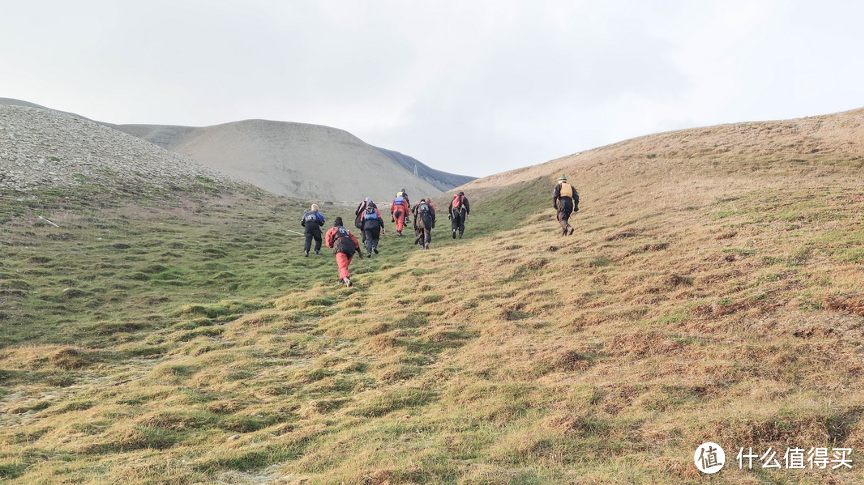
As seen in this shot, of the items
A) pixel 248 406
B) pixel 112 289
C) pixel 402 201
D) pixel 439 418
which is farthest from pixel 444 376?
pixel 402 201

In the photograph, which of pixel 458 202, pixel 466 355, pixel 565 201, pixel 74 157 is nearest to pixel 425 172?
pixel 74 157

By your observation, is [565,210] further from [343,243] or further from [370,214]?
[343,243]

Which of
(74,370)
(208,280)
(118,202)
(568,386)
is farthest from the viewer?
(118,202)

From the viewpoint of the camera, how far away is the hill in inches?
4038

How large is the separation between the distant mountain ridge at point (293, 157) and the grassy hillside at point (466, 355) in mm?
82795

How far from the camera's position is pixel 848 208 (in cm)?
1431

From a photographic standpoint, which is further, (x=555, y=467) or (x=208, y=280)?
(x=208, y=280)

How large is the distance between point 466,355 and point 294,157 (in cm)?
11086

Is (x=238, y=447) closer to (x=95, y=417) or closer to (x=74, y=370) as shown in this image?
(x=95, y=417)

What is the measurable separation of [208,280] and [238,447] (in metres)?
12.1

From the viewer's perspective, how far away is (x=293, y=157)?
114m

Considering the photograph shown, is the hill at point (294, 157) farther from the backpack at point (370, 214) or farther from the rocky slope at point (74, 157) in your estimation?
the backpack at point (370, 214)

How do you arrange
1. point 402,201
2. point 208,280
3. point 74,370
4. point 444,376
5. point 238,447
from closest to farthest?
point 238,447
point 444,376
point 74,370
point 208,280
point 402,201

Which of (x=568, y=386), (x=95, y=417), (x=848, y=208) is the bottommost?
(x=95, y=417)
